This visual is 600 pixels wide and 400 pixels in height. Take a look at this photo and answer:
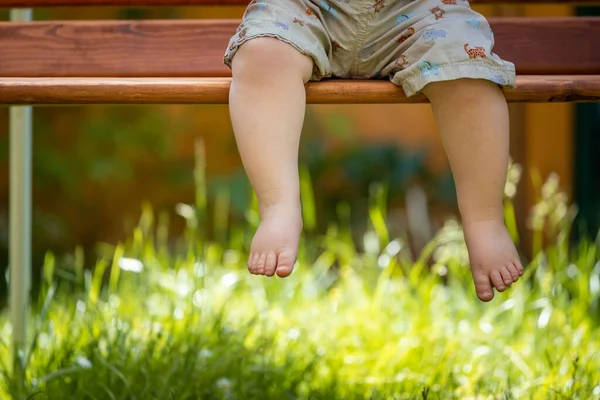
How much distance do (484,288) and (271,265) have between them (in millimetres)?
365

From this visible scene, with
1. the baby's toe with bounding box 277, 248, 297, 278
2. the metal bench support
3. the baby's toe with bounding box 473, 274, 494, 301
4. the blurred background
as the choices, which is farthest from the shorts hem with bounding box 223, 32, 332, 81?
the blurred background

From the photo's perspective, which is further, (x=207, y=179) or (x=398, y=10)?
Answer: (x=207, y=179)

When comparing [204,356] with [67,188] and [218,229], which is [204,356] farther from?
[67,188]

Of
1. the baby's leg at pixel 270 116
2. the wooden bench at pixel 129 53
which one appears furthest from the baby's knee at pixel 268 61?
the wooden bench at pixel 129 53

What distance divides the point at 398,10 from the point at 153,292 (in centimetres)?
120

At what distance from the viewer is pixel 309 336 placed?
2.10m

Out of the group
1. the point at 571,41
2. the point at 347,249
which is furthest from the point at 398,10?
the point at 347,249

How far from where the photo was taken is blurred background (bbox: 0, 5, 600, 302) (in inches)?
145

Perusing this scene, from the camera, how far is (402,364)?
1.92 metres

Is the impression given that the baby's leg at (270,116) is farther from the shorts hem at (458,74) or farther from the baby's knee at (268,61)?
the shorts hem at (458,74)

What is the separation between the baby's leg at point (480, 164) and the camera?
1.37 m

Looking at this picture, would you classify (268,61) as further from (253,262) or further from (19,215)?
(19,215)

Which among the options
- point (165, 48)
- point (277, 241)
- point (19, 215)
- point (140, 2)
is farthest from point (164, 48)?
point (277, 241)

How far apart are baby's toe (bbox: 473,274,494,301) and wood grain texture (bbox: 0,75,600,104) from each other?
0.31 metres
